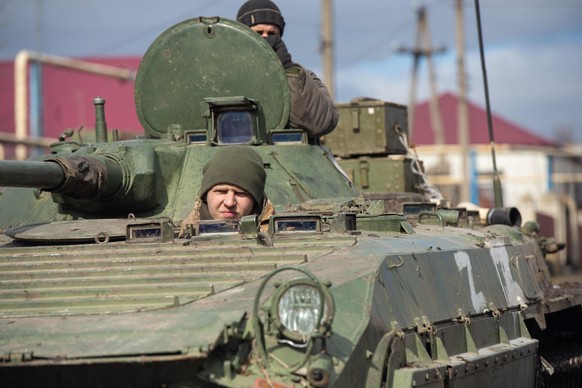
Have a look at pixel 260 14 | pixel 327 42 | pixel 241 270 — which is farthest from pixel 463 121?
pixel 241 270

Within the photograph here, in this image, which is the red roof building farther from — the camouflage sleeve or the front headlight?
the front headlight

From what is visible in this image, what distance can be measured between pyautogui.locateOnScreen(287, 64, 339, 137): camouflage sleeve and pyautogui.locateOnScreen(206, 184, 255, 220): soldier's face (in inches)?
99.9

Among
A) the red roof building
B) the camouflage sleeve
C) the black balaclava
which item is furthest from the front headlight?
the red roof building

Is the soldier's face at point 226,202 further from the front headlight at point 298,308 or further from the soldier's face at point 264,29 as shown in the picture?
the soldier's face at point 264,29

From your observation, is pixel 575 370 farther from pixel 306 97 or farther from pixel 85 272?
pixel 85 272

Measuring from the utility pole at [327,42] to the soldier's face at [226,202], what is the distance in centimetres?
1684

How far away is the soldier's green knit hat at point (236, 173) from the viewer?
31.3 feet

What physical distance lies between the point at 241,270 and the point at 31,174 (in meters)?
2.03

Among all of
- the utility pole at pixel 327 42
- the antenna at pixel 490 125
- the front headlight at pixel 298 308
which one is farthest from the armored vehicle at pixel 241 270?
the utility pole at pixel 327 42

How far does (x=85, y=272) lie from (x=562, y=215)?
38.8 metres

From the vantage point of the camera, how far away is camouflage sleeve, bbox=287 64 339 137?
474 inches

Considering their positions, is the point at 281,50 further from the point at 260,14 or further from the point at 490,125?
the point at 490,125

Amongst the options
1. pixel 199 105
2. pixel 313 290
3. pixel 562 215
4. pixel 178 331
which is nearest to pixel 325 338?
pixel 313 290

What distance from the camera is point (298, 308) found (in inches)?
286
